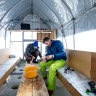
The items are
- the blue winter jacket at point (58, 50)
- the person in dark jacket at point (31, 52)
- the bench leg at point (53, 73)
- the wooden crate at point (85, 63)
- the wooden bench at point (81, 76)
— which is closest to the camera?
the wooden bench at point (81, 76)

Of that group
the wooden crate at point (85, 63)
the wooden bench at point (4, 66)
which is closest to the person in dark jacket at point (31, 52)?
the wooden bench at point (4, 66)

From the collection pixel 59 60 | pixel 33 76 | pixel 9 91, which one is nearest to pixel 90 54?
pixel 59 60

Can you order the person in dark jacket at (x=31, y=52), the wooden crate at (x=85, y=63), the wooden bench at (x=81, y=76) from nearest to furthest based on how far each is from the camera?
the wooden bench at (x=81, y=76)
the wooden crate at (x=85, y=63)
the person in dark jacket at (x=31, y=52)

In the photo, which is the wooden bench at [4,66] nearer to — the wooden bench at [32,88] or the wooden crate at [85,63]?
the wooden bench at [32,88]

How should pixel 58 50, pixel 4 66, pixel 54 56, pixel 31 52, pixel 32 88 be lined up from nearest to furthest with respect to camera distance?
pixel 32 88
pixel 54 56
pixel 58 50
pixel 4 66
pixel 31 52

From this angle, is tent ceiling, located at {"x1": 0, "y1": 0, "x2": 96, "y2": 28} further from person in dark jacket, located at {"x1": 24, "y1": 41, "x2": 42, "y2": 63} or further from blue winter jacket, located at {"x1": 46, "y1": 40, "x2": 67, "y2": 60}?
person in dark jacket, located at {"x1": 24, "y1": 41, "x2": 42, "y2": 63}

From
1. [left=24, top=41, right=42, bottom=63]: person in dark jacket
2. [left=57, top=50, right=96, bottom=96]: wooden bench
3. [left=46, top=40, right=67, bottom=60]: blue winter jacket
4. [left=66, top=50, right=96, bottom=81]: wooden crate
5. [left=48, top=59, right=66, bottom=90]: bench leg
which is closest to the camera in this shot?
[left=57, top=50, right=96, bottom=96]: wooden bench

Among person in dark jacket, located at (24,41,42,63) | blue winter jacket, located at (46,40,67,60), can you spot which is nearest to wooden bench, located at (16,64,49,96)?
blue winter jacket, located at (46,40,67,60)

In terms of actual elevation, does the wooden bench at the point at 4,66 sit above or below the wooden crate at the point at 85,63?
below

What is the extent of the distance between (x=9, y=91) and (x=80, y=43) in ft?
7.63

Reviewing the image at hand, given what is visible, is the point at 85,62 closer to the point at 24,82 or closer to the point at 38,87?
the point at 38,87

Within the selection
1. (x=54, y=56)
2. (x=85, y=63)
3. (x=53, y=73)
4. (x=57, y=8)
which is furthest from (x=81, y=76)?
(x=57, y=8)

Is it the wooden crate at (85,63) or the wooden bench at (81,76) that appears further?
the wooden crate at (85,63)

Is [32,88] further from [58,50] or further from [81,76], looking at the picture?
[58,50]
